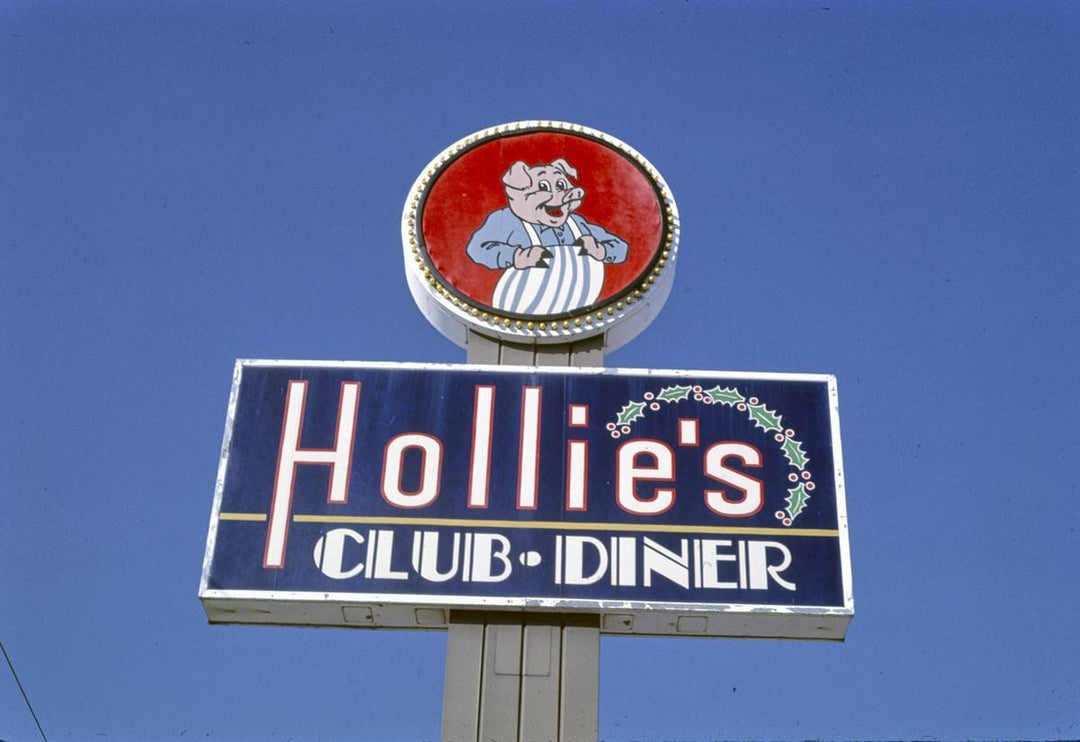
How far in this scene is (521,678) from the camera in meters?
12.4

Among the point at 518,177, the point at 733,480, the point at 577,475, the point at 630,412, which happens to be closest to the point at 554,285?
the point at 518,177

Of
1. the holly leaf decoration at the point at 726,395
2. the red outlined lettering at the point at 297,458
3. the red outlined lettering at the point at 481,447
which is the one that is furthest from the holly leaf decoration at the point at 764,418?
the red outlined lettering at the point at 297,458

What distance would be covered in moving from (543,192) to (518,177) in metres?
0.29

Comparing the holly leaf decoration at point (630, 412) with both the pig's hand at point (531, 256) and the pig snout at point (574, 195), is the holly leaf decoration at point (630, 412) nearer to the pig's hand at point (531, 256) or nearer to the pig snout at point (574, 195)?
the pig's hand at point (531, 256)

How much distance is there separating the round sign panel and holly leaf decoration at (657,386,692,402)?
2.95ft

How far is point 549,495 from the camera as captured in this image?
43.0 ft

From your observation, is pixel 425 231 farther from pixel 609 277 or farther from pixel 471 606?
pixel 471 606

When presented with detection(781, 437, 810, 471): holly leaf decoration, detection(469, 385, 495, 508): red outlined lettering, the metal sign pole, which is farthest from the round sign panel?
the metal sign pole

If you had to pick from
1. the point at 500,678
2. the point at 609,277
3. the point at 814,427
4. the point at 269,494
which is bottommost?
the point at 500,678

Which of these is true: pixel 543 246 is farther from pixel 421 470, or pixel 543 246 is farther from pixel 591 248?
pixel 421 470

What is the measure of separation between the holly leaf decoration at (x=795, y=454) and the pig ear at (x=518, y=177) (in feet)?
11.6

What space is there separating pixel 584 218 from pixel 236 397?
3562 millimetres

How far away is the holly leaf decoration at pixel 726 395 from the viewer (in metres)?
13.7

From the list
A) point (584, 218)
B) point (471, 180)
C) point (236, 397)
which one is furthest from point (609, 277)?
point (236, 397)
